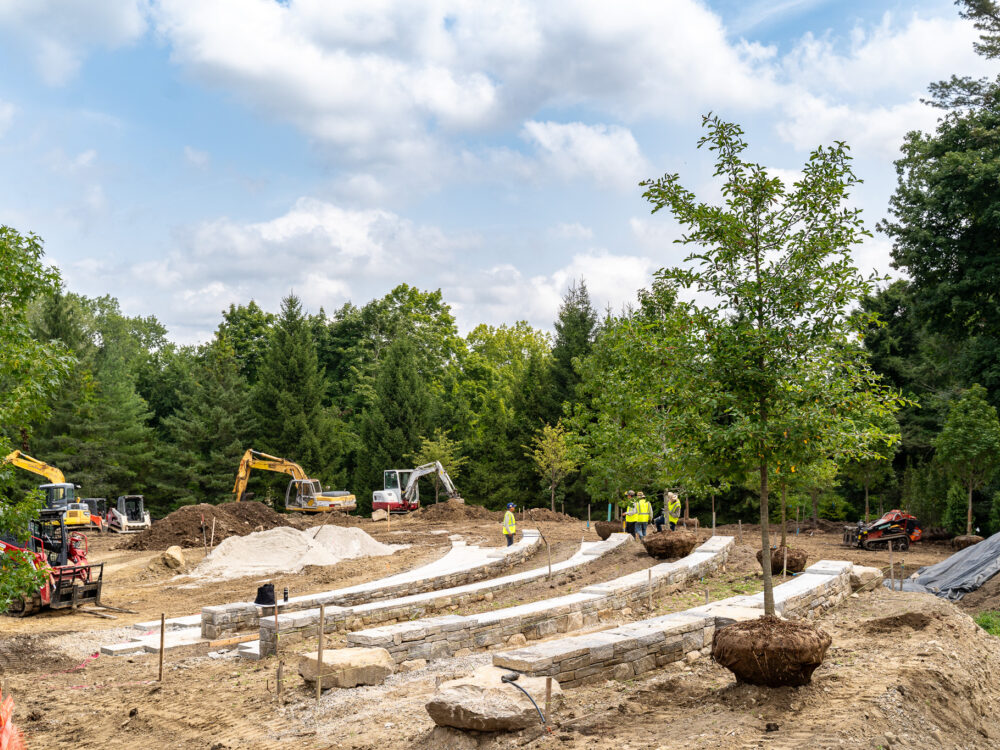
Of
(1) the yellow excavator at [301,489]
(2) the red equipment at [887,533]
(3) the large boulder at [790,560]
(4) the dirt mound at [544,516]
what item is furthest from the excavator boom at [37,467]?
(2) the red equipment at [887,533]

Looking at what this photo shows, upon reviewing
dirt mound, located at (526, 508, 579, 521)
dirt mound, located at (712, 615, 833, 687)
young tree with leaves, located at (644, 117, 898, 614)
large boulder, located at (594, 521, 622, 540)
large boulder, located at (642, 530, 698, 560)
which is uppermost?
young tree with leaves, located at (644, 117, 898, 614)

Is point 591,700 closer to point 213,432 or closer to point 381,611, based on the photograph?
point 381,611

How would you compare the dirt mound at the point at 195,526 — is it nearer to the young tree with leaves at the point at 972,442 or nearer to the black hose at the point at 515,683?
the black hose at the point at 515,683

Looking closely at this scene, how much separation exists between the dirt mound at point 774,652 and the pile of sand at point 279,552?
1480cm

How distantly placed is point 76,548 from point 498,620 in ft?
40.8

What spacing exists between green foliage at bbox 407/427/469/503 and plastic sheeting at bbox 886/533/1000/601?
24.9 metres

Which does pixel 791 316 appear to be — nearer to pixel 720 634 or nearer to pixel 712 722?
pixel 720 634

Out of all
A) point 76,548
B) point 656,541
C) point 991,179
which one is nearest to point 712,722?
point 656,541

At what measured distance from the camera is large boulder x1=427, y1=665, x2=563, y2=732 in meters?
6.13

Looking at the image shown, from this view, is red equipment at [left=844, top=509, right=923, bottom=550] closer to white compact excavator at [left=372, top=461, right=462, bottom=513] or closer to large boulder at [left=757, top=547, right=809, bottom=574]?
large boulder at [left=757, top=547, right=809, bottom=574]

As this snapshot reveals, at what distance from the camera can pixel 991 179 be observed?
2342 centimetres

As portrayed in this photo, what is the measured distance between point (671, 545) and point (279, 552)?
35.2 feet

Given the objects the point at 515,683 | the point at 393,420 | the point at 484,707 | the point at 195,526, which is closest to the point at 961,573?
the point at 515,683

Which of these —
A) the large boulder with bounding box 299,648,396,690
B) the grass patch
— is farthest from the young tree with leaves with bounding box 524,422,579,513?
the large boulder with bounding box 299,648,396,690
